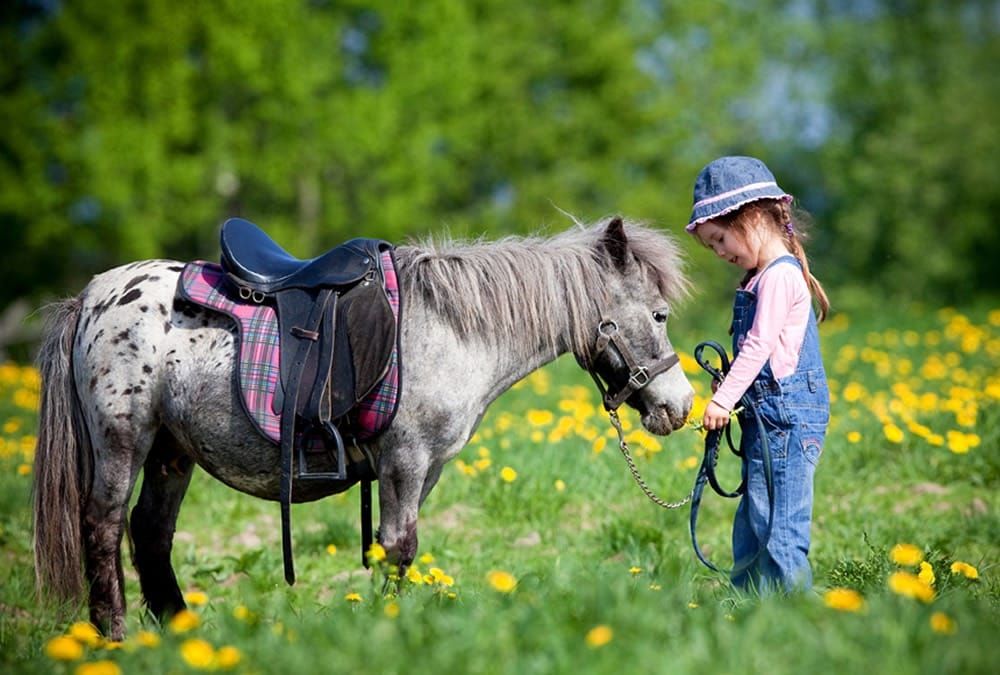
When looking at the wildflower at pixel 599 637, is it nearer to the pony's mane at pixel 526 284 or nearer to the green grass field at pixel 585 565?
the green grass field at pixel 585 565

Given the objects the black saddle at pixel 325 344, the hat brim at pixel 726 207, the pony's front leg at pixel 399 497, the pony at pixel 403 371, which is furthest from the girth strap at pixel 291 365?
the hat brim at pixel 726 207

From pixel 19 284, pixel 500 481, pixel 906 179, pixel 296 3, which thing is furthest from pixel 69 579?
pixel 906 179

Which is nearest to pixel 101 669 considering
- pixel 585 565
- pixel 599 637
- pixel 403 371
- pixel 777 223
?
pixel 599 637

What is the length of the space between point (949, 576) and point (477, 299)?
2147 mm

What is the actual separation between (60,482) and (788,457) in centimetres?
294

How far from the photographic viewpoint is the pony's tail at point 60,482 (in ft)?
12.7

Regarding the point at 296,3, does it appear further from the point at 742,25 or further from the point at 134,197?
the point at 742,25

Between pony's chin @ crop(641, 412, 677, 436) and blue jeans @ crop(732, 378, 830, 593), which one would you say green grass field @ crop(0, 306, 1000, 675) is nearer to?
blue jeans @ crop(732, 378, 830, 593)

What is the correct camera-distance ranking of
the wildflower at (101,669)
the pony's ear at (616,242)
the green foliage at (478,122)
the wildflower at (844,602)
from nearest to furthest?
the wildflower at (101,669) < the wildflower at (844,602) < the pony's ear at (616,242) < the green foliage at (478,122)

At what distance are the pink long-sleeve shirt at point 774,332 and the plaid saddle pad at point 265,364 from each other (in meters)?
1.27

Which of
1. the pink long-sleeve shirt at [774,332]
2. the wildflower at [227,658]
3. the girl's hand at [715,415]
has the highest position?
the pink long-sleeve shirt at [774,332]

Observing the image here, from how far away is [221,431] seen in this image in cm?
376

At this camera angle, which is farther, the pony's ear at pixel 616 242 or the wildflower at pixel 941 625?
the pony's ear at pixel 616 242

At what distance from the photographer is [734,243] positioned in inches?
149
